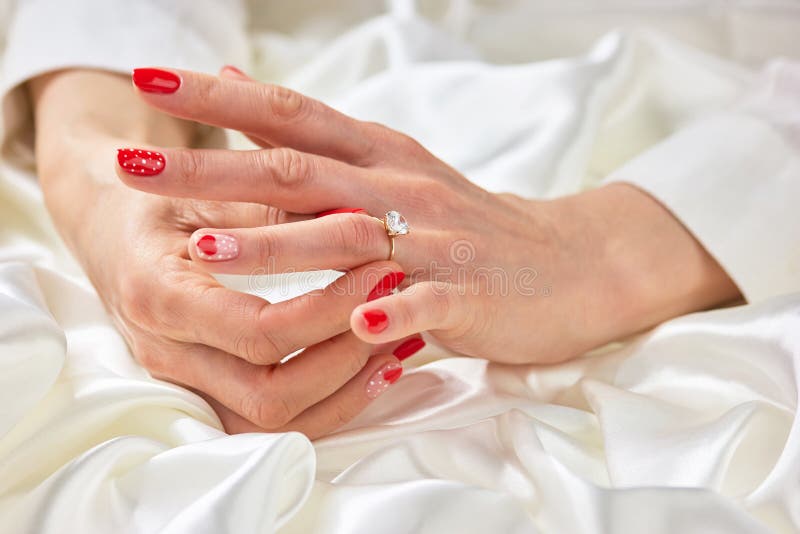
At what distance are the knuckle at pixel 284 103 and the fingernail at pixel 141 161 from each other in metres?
0.12

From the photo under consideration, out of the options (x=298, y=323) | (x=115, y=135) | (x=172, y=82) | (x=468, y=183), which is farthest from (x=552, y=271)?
(x=115, y=135)

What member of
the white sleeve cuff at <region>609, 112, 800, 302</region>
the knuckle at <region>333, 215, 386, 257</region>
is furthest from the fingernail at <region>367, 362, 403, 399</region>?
the white sleeve cuff at <region>609, 112, 800, 302</region>

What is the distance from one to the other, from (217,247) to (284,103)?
0.17 m

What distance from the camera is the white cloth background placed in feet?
1.97

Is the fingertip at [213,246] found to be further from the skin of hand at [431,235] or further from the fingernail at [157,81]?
the fingernail at [157,81]

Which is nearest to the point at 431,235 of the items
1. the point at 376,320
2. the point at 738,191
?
the point at 376,320

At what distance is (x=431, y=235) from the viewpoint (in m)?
0.75

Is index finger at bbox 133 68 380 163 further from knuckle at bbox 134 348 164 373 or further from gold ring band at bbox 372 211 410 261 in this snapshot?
knuckle at bbox 134 348 164 373

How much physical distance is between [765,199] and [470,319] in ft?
1.35

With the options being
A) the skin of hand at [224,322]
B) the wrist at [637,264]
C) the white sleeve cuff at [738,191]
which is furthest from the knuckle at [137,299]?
the white sleeve cuff at [738,191]

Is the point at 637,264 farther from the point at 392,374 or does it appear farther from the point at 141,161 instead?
the point at 141,161

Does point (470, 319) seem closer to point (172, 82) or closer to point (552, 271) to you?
point (552, 271)

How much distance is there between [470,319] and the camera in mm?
725

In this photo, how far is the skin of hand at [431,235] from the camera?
66cm
